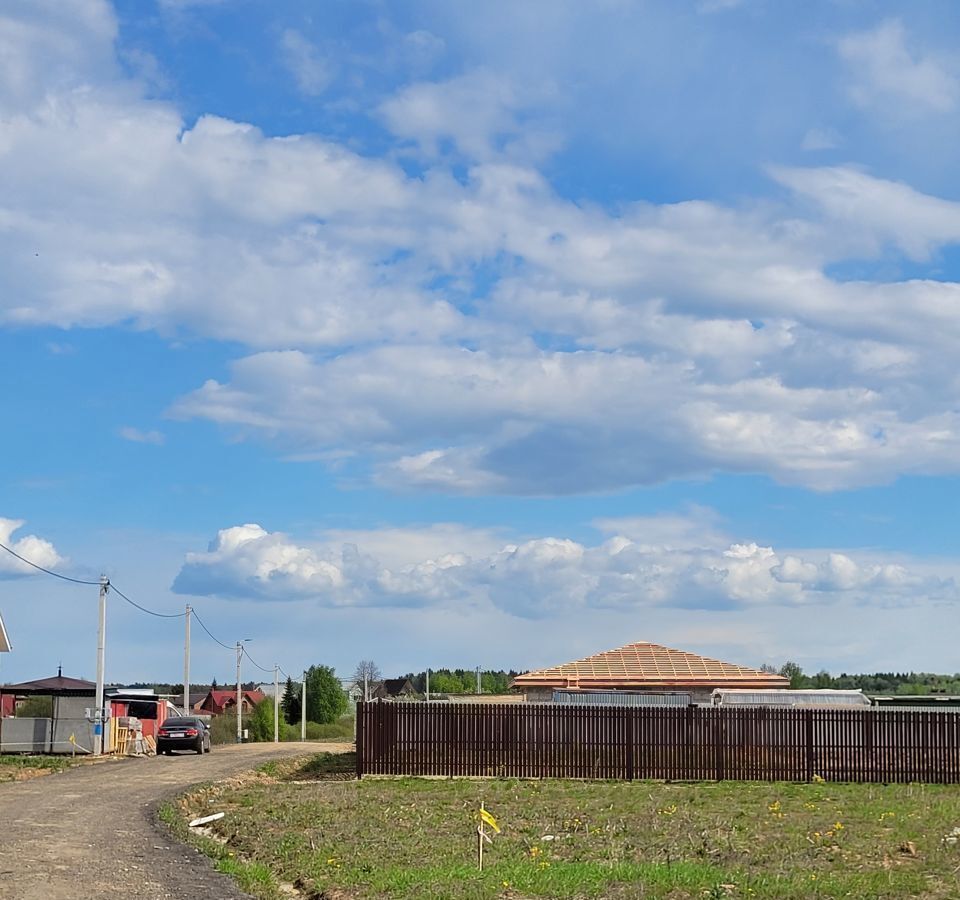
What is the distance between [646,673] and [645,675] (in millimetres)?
354

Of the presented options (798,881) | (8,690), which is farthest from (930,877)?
(8,690)

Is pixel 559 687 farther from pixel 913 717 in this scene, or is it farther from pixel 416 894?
pixel 416 894

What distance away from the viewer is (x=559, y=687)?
1852 inches

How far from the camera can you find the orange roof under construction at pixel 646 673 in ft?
157

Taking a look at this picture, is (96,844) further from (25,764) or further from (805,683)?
(805,683)

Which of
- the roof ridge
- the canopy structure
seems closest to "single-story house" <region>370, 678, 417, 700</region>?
the canopy structure

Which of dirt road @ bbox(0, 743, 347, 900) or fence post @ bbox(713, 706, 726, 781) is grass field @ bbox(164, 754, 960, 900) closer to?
dirt road @ bbox(0, 743, 347, 900)

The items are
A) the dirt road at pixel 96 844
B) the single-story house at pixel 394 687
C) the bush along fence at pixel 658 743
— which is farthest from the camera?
the single-story house at pixel 394 687

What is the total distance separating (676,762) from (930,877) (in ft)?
49.2

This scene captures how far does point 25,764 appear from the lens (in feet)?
109

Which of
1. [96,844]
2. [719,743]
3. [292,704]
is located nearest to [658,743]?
[719,743]

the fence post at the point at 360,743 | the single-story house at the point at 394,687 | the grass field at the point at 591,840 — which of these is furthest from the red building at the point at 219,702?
the grass field at the point at 591,840

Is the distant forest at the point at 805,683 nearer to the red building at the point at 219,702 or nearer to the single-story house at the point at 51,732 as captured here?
the red building at the point at 219,702

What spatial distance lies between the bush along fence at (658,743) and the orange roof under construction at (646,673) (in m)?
19.1
